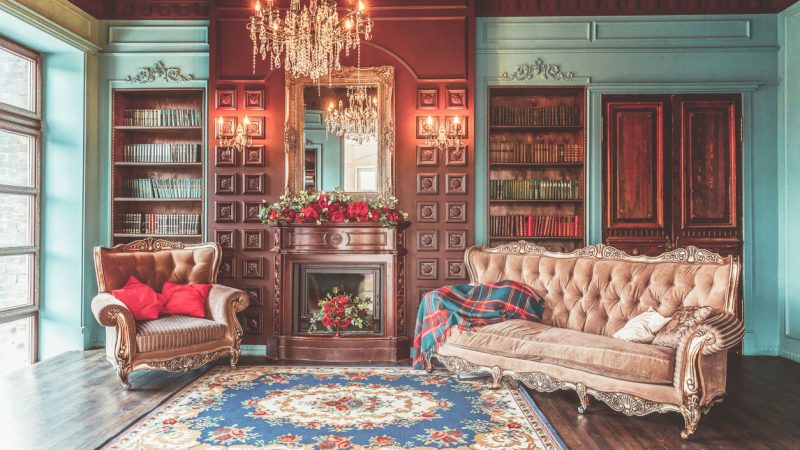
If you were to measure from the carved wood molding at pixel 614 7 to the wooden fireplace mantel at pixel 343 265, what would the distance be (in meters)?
2.53

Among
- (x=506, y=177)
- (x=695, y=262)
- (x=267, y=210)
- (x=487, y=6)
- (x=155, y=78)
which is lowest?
(x=695, y=262)

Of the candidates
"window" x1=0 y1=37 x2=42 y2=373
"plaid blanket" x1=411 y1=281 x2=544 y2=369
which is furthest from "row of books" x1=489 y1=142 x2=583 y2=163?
"window" x1=0 y1=37 x2=42 y2=373

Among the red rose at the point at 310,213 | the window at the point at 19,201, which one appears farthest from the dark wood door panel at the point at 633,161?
the window at the point at 19,201

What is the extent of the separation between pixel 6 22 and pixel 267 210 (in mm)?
2714

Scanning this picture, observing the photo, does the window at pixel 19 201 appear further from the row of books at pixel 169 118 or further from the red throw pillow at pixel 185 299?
the red throw pillow at pixel 185 299

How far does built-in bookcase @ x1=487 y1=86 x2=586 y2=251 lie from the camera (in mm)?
5531

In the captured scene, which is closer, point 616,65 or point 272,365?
point 272,365

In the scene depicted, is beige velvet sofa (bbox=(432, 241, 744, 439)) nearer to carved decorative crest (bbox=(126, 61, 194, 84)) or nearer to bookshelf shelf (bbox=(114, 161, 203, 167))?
bookshelf shelf (bbox=(114, 161, 203, 167))

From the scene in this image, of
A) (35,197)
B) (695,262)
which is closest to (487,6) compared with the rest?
(695,262)

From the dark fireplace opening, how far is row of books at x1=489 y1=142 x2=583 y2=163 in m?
1.71

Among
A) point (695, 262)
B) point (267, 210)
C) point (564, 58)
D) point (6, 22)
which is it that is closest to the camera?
point (695, 262)

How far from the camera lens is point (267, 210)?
525 cm

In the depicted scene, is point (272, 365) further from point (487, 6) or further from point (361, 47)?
point (487, 6)

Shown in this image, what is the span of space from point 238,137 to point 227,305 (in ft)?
5.71
